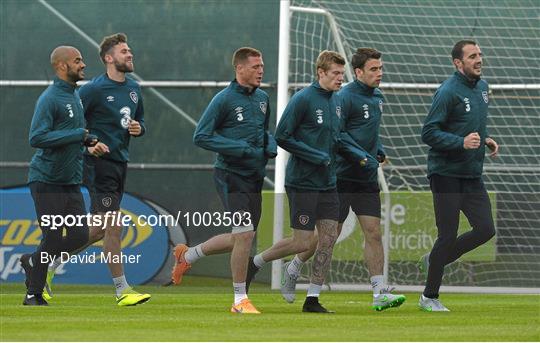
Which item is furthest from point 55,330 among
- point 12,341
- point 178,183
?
point 178,183

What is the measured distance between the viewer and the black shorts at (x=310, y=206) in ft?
35.1

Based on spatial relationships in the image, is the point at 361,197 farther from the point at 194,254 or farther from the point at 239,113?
the point at 194,254

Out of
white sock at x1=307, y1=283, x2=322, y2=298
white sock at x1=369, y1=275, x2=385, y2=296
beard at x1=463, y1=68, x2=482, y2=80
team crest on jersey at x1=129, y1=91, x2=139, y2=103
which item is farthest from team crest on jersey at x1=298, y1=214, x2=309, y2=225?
team crest on jersey at x1=129, y1=91, x2=139, y2=103

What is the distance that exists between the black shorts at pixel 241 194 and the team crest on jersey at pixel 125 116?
107 cm

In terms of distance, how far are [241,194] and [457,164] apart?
1.71 metres

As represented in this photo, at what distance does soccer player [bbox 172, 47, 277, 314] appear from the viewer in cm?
1046

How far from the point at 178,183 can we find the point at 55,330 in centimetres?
861

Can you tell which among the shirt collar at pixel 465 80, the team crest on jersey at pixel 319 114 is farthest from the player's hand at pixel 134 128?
the shirt collar at pixel 465 80

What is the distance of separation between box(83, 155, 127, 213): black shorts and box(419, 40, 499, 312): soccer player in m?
2.43

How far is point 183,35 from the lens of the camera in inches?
686

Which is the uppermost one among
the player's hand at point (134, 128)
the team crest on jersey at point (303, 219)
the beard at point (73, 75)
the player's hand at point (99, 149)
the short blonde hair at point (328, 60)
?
the short blonde hair at point (328, 60)

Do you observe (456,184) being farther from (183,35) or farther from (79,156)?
(183,35)

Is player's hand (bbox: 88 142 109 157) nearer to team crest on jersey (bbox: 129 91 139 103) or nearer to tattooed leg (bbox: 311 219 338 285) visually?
team crest on jersey (bbox: 129 91 139 103)

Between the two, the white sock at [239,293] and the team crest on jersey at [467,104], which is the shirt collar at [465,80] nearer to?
the team crest on jersey at [467,104]
